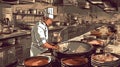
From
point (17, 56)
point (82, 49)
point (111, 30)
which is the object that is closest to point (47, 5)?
point (17, 56)

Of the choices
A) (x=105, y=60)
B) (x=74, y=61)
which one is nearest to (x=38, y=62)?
(x=74, y=61)

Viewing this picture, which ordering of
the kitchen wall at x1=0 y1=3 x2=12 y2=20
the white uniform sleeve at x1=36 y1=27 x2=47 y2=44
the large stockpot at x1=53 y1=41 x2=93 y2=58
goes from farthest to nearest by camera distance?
the kitchen wall at x1=0 y1=3 x2=12 y2=20 → the white uniform sleeve at x1=36 y1=27 x2=47 y2=44 → the large stockpot at x1=53 y1=41 x2=93 y2=58

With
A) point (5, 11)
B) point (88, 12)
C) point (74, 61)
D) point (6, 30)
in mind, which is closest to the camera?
point (74, 61)

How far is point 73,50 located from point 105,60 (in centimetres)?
49

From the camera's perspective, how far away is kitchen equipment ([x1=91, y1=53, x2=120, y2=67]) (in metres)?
2.26

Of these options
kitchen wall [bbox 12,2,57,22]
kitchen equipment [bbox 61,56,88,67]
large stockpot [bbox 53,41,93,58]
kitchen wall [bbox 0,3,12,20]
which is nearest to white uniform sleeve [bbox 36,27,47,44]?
large stockpot [bbox 53,41,93,58]

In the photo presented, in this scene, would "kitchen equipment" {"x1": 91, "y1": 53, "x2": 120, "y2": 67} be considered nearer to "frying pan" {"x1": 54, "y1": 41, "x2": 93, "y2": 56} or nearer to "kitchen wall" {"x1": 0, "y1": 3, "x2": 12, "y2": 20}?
"frying pan" {"x1": 54, "y1": 41, "x2": 93, "y2": 56}

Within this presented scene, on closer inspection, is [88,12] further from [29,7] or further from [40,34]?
[40,34]

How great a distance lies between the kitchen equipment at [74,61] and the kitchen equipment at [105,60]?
4.3 inches

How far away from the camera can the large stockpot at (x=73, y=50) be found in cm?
243

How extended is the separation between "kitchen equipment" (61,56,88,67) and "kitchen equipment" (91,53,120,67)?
4.3 inches

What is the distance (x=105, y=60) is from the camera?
234 cm

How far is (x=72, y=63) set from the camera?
7.41 ft

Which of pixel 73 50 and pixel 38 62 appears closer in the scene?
pixel 38 62
